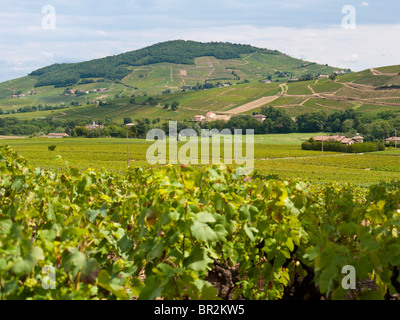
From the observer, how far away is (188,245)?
3.92 m

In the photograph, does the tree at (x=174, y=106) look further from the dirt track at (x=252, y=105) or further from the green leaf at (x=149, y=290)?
the green leaf at (x=149, y=290)

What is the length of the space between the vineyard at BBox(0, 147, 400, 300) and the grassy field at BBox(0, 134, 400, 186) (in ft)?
112

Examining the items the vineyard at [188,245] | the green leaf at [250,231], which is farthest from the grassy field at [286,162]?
the green leaf at [250,231]

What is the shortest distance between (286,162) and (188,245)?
202ft

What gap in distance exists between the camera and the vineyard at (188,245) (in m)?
2.97

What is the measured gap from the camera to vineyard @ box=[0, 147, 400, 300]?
9.76 ft

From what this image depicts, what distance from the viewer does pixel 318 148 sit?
281 ft

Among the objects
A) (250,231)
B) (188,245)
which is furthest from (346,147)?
(188,245)

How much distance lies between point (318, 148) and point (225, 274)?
8444cm

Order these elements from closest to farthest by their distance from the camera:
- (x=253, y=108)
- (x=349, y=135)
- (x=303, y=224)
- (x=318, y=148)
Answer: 1. (x=303, y=224)
2. (x=318, y=148)
3. (x=349, y=135)
4. (x=253, y=108)

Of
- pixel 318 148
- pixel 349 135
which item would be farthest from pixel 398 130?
pixel 318 148

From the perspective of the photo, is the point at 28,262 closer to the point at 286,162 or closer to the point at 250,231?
the point at 250,231

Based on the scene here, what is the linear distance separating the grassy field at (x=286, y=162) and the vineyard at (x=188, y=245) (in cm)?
3426
